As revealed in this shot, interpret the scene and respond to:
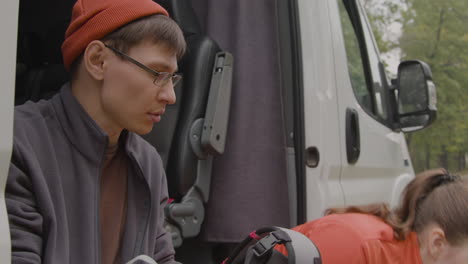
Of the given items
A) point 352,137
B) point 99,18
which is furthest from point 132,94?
point 352,137

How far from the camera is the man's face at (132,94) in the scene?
157 cm

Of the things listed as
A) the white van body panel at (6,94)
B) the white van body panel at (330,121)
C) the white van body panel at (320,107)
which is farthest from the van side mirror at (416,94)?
the white van body panel at (6,94)

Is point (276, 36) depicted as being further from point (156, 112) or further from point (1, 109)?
point (1, 109)

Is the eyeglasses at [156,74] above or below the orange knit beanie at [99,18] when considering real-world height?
below

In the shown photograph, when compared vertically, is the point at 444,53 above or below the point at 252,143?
above

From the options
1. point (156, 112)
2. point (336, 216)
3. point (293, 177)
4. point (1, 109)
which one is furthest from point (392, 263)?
point (1, 109)

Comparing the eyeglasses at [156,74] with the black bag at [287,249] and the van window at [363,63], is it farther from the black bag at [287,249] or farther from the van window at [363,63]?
A: the van window at [363,63]

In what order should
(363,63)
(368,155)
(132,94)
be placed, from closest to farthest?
(132,94), (368,155), (363,63)

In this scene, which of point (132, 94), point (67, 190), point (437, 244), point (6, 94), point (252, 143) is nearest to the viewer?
point (6, 94)

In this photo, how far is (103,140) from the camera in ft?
5.01

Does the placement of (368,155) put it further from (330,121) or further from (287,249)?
(287,249)

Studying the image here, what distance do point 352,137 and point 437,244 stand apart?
3.23ft

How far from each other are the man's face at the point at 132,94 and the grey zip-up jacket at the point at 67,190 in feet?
0.28

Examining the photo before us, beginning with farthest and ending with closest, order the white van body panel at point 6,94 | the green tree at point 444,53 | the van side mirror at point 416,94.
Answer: the green tree at point 444,53 < the van side mirror at point 416,94 < the white van body panel at point 6,94
